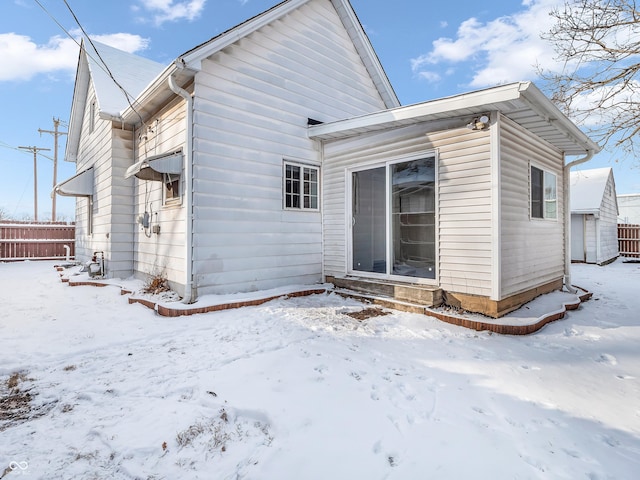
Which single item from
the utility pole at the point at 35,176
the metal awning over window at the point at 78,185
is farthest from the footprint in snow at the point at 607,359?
the utility pole at the point at 35,176

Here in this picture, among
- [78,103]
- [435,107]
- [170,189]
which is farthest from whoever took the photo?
[78,103]

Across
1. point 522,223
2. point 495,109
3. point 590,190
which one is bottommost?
point 522,223

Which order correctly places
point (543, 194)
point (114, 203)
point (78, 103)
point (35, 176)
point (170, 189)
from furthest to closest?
point (35, 176) < point (78, 103) < point (114, 203) < point (543, 194) < point (170, 189)

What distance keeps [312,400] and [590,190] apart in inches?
702

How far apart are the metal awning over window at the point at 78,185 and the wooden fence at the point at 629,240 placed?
76.7ft

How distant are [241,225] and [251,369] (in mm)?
3070

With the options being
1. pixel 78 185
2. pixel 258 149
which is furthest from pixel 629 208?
pixel 78 185

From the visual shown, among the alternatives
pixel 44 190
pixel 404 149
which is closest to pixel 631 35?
pixel 404 149

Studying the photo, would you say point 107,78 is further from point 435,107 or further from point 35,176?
point 35,176

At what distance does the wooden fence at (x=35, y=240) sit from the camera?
1284 cm

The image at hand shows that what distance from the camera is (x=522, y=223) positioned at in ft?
17.3

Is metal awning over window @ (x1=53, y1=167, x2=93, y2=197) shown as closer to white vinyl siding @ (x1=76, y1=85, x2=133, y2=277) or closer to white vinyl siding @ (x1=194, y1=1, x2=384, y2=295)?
white vinyl siding @ (x1=76, y1=85, x2=133, y2=277)

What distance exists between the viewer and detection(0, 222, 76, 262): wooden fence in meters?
12.8

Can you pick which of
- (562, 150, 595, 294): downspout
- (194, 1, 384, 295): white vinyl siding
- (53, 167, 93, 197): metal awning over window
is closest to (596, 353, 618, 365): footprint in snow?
(562, 150, 595, 294): downspout
